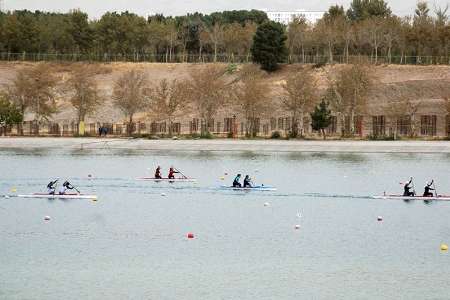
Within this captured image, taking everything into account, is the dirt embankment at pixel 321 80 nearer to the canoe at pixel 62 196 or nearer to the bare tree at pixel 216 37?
the bare tree at pixel 216 37

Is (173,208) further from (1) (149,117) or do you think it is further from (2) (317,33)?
(2) (317,33)

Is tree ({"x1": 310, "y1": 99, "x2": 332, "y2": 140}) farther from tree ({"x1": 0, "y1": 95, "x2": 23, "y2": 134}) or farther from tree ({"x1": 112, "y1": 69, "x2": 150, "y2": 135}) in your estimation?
tree ({"x1": 0, "y1": 95, "x2": 23, "y2": 134})

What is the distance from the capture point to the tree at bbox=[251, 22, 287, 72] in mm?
158413

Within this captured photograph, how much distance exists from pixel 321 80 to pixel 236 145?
4539 cm

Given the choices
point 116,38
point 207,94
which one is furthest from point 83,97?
point 116,38

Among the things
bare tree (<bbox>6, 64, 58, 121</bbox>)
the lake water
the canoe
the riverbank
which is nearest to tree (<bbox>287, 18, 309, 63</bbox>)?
bare tree (<bbox>6, 64, 58, 121</bbox>)

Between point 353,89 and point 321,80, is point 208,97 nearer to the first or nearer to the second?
point 353,89

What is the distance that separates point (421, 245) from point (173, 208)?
737 inches

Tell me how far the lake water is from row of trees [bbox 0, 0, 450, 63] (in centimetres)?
8100

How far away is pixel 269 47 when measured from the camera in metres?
160

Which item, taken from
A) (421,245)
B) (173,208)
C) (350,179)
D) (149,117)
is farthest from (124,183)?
(149,117)

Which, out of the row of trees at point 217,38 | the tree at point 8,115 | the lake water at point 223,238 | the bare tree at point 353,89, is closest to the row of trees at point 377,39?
the row of trees at point 217,38

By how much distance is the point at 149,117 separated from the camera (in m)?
134

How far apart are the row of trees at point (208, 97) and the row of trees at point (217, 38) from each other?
85.4 feet
